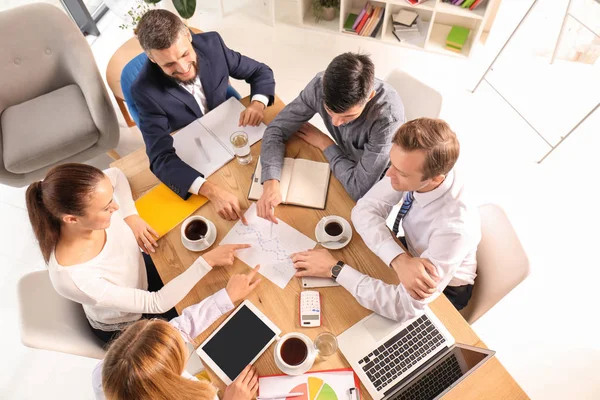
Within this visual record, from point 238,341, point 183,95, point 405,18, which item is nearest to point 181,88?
point 183,95

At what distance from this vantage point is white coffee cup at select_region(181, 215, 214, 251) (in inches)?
57.2

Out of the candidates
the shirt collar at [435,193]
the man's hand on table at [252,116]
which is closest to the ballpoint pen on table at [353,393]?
the shirt collar at [435,193]

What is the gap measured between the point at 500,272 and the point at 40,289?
171cm

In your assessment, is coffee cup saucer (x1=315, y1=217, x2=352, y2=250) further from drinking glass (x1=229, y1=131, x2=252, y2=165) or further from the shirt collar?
drinking glass (x1=229, y1=131, x2=252, y2=165)

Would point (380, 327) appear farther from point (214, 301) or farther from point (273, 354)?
point (214, 301)

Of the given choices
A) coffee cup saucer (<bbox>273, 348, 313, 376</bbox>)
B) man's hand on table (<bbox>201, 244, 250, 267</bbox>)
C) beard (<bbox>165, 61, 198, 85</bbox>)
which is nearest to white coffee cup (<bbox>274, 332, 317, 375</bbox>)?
coffee cup saucer (<bbox>273, 348, 313, 376</bbox>)

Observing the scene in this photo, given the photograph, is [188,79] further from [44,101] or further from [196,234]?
[44,101]

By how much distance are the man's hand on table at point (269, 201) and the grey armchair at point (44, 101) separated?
1.46 meters

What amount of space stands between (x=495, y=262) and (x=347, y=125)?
816mm

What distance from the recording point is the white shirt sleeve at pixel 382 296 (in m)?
1.25

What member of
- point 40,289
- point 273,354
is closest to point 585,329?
point 273,354

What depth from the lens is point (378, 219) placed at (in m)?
1.43

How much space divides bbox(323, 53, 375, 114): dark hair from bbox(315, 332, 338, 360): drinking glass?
32.0 inches

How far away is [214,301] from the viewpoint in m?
1.33
